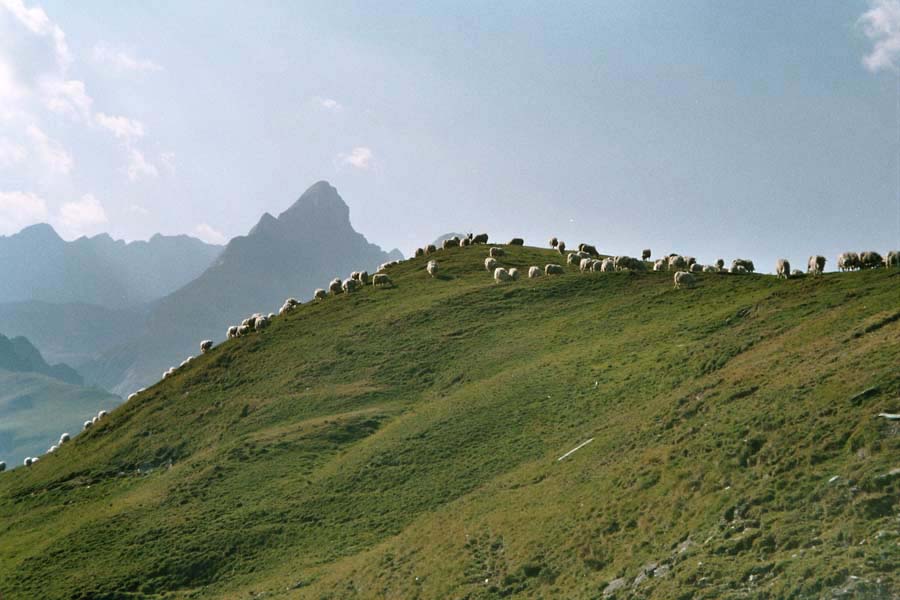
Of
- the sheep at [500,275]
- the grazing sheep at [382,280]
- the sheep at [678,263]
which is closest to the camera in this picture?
the sheep at [678,263]

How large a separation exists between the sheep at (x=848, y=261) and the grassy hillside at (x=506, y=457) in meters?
5.54

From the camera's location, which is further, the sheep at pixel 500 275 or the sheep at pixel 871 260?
the sheep at pixel 500 275

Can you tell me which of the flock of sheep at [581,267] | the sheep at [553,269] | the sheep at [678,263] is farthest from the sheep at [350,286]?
the sheep at [678,263]

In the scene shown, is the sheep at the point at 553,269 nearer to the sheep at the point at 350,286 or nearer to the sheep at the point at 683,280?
the sheep at the point at 683,280

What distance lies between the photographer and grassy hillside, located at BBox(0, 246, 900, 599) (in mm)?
20297

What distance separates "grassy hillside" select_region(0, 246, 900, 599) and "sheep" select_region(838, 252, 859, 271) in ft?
18.2

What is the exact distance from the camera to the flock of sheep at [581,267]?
2007 inches

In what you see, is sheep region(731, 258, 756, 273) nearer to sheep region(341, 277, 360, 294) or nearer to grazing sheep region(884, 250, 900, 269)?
grazing sheep region(884, 250, 900, 269)

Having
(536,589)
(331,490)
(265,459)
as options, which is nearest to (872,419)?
(536,589)

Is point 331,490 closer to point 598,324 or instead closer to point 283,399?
point 283,399

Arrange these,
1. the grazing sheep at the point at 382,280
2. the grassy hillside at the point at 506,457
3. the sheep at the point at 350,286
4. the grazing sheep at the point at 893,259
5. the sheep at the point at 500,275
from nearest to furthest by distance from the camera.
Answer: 1. the grassy hillside at the point at 506,457
2. the grazing sheep at the point at 893,259
3. the sheep at the point at 500,275
4. the grazing sheep at the point at 382,280
5. the sheep at the point at 350,286

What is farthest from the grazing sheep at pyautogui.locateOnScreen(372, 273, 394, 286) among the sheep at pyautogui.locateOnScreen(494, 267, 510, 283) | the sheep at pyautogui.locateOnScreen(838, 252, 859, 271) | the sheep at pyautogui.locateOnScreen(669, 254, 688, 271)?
the sheep at pyautogui.locateOnScreen(838, 252, 859, 271)

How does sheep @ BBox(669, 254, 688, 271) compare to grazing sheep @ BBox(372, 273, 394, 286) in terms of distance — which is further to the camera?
grazing sheep @ BBox(372, 273, 394, 286)

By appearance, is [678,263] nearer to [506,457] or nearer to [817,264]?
[817,264]
